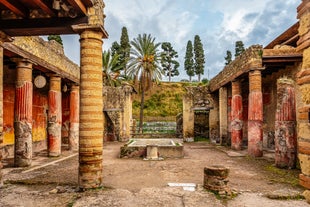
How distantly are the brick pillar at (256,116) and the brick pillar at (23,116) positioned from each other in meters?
9.32

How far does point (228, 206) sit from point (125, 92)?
54.9 ft

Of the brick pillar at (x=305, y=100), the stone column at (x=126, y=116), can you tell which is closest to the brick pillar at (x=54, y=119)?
the stone column at (x=126, y=116)

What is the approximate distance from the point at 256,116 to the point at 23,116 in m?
9.77

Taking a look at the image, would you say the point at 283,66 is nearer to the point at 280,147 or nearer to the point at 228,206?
the point at 280,147

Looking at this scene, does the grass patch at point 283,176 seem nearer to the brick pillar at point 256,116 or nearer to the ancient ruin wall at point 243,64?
the brick pillar at point 256,116

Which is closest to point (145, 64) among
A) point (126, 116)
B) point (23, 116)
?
point (126, 116)

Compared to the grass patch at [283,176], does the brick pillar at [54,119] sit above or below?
above

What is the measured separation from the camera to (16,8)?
17.5ft

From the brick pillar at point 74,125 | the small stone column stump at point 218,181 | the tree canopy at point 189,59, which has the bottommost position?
the small stone column stump at point 218,181

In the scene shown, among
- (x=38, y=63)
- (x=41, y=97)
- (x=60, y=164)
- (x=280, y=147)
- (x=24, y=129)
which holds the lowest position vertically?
(x=60, y=164)

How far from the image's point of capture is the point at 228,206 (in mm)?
5227

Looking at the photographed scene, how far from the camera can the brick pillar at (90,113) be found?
245 inches

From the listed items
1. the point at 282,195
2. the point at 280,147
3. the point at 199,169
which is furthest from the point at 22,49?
the point at 280,147

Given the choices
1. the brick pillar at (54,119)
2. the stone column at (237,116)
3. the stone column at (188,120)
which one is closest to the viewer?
the brick pillar at (54,119)
